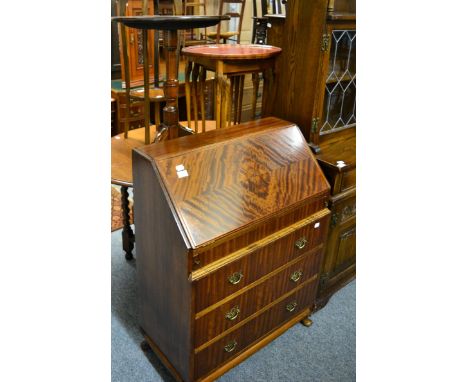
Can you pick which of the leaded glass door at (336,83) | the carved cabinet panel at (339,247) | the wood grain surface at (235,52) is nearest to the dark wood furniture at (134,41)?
the wood grain surface at (235,52)

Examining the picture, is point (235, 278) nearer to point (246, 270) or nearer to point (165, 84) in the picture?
point (246, 270)

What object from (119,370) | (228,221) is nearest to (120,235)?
(119,370)

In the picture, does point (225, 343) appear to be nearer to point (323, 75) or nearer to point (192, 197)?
point (192, 197)

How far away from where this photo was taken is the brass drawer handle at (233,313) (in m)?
1.48

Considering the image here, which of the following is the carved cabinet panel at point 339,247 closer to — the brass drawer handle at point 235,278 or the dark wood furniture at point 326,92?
the dark wood furniture at point 326,92

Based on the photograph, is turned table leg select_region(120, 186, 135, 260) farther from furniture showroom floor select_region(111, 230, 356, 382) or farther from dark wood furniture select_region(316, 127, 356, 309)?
dark wood furniture select_region(316, 127, 356, 309)

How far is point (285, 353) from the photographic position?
5.99 feet

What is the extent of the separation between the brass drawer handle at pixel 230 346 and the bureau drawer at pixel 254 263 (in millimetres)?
270

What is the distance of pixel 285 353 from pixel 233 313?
503mm

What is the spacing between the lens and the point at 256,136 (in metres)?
1.60

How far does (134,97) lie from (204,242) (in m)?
2.68

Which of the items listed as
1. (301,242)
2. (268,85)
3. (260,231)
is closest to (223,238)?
(260,231)

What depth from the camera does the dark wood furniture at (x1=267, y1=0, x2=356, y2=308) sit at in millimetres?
1700

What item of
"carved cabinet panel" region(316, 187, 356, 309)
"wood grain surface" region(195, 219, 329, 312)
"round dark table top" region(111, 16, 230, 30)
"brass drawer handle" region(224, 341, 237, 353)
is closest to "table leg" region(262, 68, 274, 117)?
"round dark table top" region(111, 16, 230, 30)
